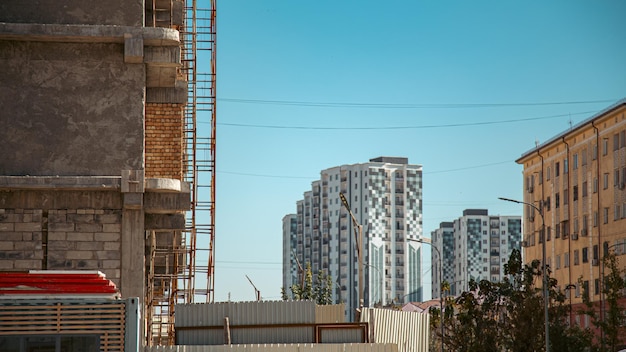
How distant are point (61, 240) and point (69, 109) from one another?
376 centimetres

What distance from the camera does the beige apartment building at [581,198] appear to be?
73.3 metres

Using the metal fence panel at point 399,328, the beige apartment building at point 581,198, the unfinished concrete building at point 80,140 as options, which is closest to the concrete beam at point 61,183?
the unfinished concrete building at point 80,140

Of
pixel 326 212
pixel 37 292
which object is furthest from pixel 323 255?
pixel 37 292

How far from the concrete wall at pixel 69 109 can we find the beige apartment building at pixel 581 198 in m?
43.3

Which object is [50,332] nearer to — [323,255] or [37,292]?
[37,292]

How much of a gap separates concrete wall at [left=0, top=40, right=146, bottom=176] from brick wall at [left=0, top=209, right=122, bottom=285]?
1.21m

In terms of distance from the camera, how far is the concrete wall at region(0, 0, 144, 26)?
31609mm

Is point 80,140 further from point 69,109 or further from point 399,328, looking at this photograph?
point 399,328

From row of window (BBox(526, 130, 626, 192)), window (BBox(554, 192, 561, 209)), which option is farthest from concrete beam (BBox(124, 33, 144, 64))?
window (BBox(554, 192, 561, 209))

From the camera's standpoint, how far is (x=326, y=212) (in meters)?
197

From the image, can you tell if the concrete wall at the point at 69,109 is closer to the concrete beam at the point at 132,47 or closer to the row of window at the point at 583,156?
the concrete beam at the point at 132,47

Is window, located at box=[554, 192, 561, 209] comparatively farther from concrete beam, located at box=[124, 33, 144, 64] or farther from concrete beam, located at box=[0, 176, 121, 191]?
concrete beam, located at box=[0, 176, 121, 191]

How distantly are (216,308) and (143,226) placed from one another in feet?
10.1

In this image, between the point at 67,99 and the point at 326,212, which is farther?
the point at 326,212
